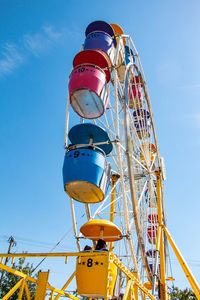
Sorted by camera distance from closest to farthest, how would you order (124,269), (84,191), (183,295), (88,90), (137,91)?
(124,269)
(84,191)
(88,90)
(137,91)
(183,295)

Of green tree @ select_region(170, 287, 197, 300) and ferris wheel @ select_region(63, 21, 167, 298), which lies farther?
green tree @ select_region(170, 287, 197, 300)

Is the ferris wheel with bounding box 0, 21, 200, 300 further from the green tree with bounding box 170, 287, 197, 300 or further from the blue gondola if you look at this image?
the green tree with bounding box 170, 287, 197, 300

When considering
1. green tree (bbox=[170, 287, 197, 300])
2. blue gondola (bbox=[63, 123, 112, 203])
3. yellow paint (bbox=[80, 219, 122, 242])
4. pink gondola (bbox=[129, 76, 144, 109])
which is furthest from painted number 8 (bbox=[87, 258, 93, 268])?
green tree (bbox=[170, 287, 197, 300])

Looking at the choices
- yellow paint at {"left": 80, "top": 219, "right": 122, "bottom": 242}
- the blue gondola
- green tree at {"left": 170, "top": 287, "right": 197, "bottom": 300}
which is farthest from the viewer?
green tree at {"left": 170, "top": 287, "right": 197, "bottom": 300}

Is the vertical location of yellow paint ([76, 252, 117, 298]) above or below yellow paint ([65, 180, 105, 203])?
below

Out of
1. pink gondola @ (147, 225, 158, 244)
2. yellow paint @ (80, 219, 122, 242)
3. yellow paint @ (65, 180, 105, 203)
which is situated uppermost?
pink gondola @ (147, 225, 158, 244)

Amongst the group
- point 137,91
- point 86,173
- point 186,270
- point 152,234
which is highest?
point 137,91

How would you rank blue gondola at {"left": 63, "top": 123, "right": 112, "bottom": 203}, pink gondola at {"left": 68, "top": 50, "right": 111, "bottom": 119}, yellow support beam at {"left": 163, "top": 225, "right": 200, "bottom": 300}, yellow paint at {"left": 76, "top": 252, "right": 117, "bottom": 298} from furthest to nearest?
yellow support beam at {"left": 163, "top": 225, "right": 200, "bottom": 300}, pink gondola at {"left": 68, "top": 50, "right": 111, "bottom": 119}, blue gondola at {"left": 63, "top": 123, "right": 112, "bottom": 203}, yellow paint at {"left": 76, "top": 252, "right": 117, "bottom": 298}

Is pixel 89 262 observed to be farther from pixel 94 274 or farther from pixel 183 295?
pixel 183 295

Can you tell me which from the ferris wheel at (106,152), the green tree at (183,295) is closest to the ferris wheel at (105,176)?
the ferris wheel at (106,152)

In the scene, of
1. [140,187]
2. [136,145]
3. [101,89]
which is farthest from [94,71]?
[140,187]

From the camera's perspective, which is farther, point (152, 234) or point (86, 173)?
point (152, 234)

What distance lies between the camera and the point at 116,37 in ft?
43.3

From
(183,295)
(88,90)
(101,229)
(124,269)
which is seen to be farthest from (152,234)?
(183,295)
